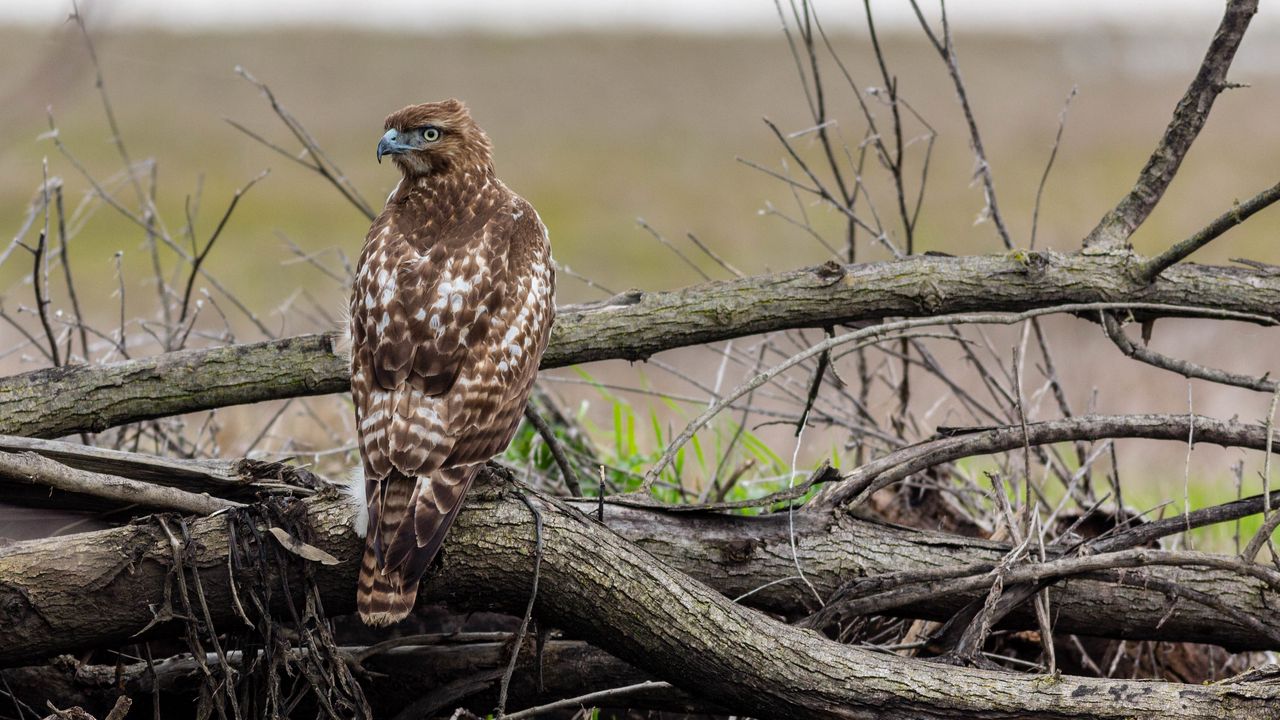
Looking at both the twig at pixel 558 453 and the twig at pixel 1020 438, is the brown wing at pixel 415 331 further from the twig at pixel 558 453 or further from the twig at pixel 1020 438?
the twig at pixel 1020 438

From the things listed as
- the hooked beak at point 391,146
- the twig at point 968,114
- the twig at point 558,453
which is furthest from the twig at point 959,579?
the hooked beak at point 391,146

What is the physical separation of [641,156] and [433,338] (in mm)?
22520

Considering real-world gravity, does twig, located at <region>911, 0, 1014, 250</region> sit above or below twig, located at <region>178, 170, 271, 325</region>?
Answer: above

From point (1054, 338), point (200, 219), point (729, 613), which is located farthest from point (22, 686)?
point (200, 219)

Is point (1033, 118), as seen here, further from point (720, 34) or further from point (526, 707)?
point (526, 707)

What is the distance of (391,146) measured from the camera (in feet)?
12.0

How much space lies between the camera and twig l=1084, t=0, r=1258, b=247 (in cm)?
329

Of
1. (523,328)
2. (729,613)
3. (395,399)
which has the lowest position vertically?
(729,613)

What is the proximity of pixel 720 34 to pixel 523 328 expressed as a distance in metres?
31.7

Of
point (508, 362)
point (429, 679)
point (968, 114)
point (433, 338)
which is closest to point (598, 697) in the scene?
point (429, 679)

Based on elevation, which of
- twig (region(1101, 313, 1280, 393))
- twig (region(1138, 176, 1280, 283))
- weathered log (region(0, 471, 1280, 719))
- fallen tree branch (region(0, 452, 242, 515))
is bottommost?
weathered log (region(0, 471, 1280, 719))

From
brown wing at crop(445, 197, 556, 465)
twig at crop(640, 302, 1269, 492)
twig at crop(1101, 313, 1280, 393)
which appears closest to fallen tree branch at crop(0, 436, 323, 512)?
brown wing at crop(445, 197, 556, 465)

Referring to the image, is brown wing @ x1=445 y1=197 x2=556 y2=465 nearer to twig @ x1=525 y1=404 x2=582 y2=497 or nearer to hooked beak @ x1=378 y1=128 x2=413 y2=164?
twig @ x1=525 y1=404 x2=582 y2=497

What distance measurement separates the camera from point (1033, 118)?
82.9ft
